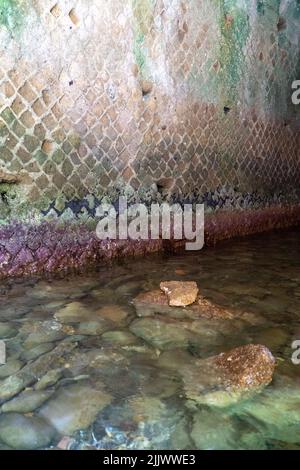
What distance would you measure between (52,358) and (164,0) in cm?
360

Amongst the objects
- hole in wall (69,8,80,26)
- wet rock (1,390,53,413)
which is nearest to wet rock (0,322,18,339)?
wet rock (1,390,53,413)

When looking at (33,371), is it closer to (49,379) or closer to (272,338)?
(49,379)

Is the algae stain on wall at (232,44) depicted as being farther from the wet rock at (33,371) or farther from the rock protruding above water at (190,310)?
the wet rock at (33,371)

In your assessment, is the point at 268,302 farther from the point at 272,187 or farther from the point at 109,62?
the point at 272,187

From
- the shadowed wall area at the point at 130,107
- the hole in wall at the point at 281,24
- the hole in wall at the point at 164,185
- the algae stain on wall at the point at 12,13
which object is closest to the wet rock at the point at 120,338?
the shadowed wall area at the point at 130,107

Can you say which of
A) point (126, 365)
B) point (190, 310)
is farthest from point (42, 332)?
point (190, 310)

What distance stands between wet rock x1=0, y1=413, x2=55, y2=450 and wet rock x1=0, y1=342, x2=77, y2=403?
Answer: 145 mm

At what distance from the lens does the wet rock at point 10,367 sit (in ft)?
5.82

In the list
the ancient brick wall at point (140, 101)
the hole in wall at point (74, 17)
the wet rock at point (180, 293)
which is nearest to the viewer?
the wet rock at point (180, 293)

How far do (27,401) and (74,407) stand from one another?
0.19m

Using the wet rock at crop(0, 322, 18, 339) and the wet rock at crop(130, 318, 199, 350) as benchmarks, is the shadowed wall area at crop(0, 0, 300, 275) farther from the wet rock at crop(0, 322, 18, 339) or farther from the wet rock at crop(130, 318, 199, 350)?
the wet rock at crop(130, 318, 199, 350)

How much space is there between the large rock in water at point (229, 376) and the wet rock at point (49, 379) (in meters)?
0.57

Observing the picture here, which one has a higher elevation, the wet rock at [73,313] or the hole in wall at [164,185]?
the hole in wall at [164,185]
